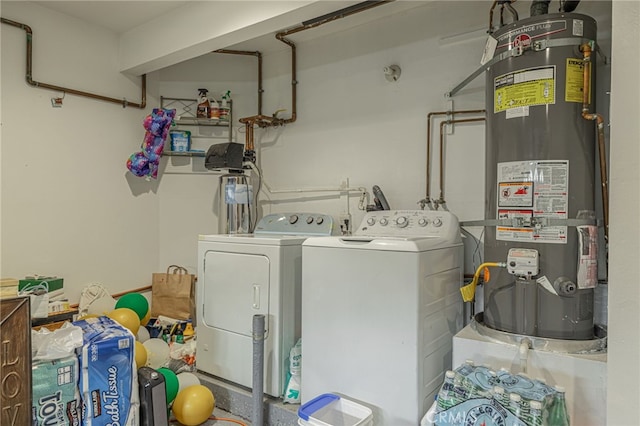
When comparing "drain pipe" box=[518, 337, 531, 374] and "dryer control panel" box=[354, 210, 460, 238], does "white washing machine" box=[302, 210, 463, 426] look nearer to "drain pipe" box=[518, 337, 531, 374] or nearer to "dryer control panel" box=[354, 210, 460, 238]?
"dryer control panel" box=[354, 210, 460, 238]

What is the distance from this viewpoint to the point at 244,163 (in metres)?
3.16

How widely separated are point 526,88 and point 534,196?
474mm

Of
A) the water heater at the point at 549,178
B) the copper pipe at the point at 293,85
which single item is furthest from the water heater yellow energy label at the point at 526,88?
the copper pipe at the point at 293,85

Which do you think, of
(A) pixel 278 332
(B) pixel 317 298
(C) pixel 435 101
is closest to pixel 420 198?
(C) pixel 435 101

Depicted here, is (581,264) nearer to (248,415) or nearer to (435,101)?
(435,101)

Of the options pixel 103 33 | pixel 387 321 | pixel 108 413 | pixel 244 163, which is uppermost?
pixel 103 33

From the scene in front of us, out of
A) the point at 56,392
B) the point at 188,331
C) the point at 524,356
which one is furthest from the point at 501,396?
the point at 188,331

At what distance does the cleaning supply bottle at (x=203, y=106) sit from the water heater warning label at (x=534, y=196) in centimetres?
260

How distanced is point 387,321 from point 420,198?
1.12 metres

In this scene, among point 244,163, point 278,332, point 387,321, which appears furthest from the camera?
point 244,163

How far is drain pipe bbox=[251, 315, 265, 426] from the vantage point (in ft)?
6.91

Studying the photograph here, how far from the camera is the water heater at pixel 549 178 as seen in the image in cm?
164

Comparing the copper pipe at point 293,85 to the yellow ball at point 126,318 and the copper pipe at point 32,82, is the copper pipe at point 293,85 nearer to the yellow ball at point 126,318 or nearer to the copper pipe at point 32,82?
the copper pipe at point 32,82

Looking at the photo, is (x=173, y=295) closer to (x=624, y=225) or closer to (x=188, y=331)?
(x=188, y=331)
